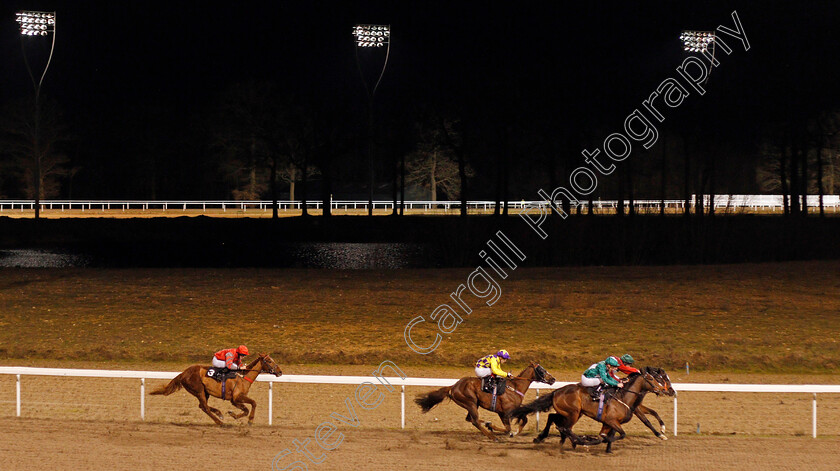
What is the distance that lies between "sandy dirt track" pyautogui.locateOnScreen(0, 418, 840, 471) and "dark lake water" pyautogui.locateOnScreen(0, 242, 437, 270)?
56.2 feet

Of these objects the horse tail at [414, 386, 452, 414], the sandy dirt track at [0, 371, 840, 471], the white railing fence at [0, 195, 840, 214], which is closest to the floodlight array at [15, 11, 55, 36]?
the white railing fence at [0, 195, 840, 214]

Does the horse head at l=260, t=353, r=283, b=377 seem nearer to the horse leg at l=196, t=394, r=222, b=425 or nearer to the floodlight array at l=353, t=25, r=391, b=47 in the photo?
the horse leg at l=196, t=394, r=222, b=425

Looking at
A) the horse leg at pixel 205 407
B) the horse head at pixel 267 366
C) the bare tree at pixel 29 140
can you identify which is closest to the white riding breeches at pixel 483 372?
the horse head at pixel 267 366

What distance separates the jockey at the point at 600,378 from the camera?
23.1 ft

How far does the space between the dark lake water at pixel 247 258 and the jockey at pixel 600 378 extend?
60.2 feet

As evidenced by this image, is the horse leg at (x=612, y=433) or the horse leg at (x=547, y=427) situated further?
the horse leg at (x=547, y=427)

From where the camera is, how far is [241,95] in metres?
51.4

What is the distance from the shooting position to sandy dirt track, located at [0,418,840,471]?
7078 millimetres

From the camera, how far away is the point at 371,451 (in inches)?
296

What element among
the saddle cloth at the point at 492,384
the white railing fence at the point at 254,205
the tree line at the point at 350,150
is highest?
the tree line at the point at 350,150

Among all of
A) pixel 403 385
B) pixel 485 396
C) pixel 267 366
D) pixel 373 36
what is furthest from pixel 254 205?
pixel 485 396

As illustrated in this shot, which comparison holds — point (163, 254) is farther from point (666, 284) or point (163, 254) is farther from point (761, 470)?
point (761, 470)

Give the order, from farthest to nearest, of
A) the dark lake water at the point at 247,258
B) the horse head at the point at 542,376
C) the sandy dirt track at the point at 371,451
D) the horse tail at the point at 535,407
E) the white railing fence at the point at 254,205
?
the white railing fence at the point at 254,205 → the dark lake water at the point at 247,258 → the horse tail at the point at 535,407 → the sandy dirt track at the point at 371,451 → the horse head at the point at 542,376

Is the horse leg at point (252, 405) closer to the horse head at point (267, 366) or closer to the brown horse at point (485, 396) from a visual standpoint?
the horse head at point (267, 366)
